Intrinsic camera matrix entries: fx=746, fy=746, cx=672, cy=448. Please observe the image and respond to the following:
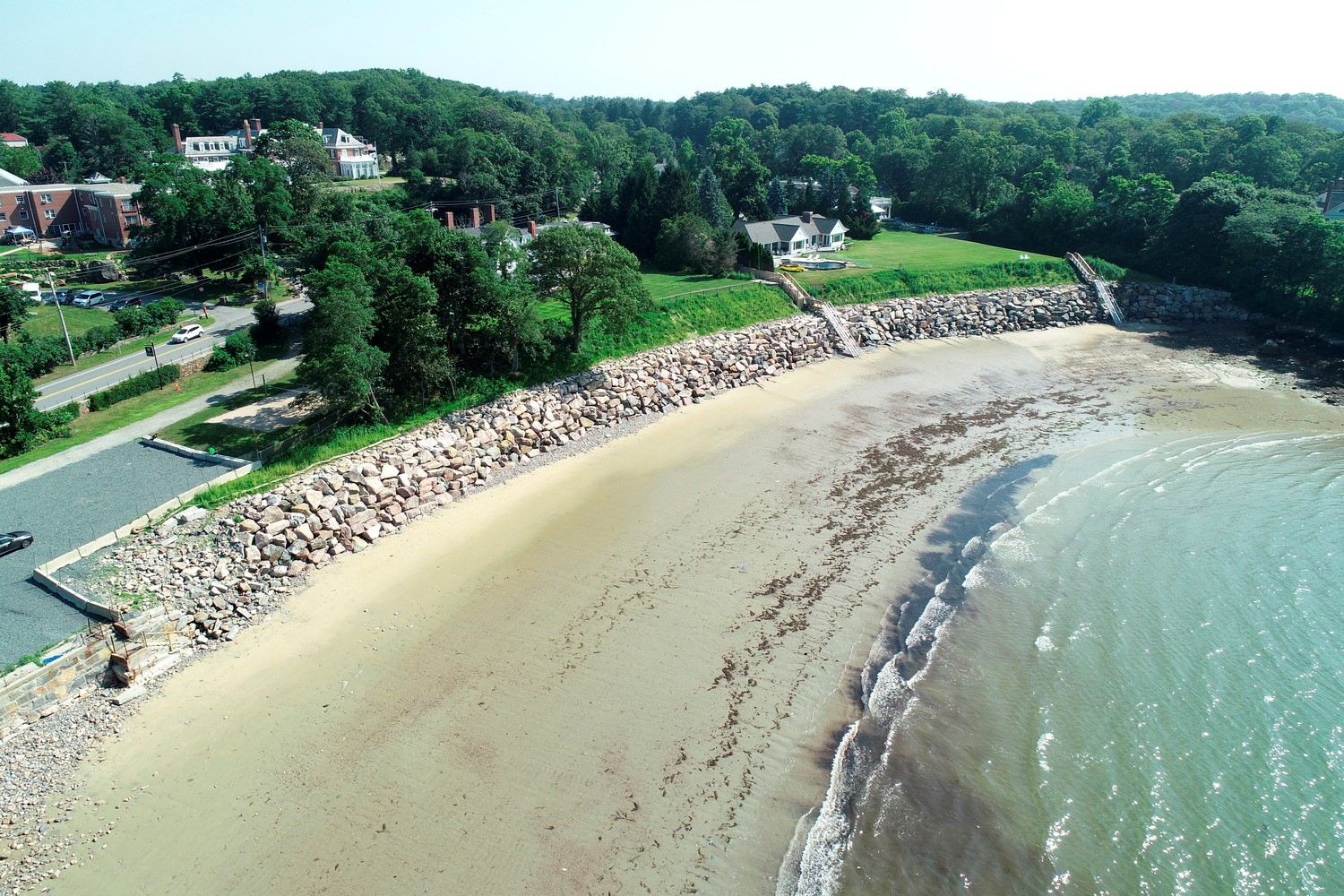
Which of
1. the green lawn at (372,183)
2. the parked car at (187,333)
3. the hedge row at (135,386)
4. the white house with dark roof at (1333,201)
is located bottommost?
the hedge row at (135,386)

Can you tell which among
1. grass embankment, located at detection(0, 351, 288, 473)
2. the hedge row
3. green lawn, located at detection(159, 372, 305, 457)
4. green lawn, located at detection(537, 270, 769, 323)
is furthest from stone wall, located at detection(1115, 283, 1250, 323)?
the hedge row

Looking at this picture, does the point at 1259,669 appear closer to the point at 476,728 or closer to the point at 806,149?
the point at 476,728

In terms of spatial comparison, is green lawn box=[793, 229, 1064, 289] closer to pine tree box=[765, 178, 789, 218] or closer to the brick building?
pine tree box=[765, 178, 789, 218]

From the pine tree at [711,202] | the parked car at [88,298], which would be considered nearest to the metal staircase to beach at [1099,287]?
the pine tree at [711,202]

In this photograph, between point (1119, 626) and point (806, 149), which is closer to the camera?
point (1119, 626)

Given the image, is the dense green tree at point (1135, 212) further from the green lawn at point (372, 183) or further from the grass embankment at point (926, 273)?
the green lawn at point (372, 183)

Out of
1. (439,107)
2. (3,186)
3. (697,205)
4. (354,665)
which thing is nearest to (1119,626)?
(354,665)
